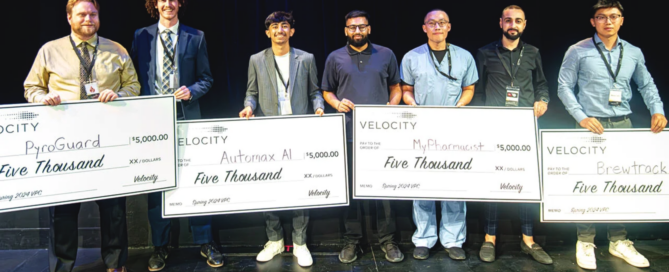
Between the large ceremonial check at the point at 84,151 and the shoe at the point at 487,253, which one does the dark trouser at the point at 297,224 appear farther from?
the shoe at the point at 487,253

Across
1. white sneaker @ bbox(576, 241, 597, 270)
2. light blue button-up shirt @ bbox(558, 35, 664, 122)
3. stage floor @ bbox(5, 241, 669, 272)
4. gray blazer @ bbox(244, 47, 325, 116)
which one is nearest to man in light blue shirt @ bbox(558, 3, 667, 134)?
light blue button-up shirt @ bbox(558, 35, 664, 122)

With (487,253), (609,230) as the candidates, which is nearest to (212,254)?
(487,253)

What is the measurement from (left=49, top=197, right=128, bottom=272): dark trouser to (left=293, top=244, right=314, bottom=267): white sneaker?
1.08 metres

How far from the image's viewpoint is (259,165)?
260 cm

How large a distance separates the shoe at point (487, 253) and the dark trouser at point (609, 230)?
574 mm

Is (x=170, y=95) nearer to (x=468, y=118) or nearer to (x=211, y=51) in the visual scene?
(x=211, y=51)

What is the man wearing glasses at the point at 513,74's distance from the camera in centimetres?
270

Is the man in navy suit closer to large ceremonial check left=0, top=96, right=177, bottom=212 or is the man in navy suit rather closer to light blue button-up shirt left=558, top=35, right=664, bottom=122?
large ceremonial check left=0, top=96, right=177, bottom=212

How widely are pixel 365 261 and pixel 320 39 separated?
1.66 meters

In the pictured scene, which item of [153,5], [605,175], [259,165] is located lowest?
[605,175]

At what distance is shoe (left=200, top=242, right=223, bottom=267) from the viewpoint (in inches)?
108

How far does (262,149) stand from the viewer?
8.50ft

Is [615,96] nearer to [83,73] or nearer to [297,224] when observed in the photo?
[297,224]

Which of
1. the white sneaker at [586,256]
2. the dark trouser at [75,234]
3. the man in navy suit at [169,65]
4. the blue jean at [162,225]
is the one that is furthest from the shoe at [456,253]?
the dark trouser at [75,234]
